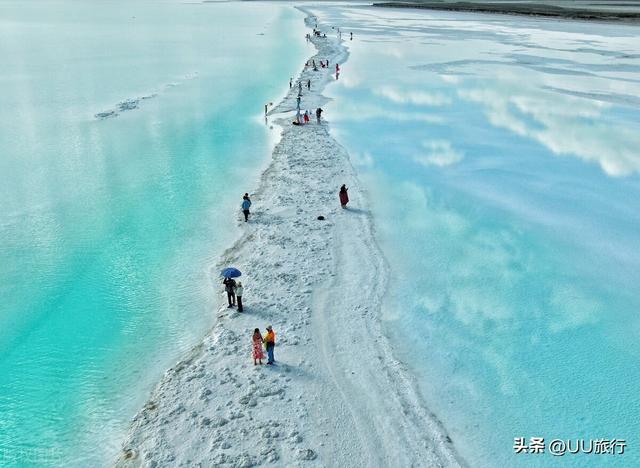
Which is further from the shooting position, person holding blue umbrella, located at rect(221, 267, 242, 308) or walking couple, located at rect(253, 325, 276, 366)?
person holding blue umbrella, located at rect(221, 267, 242, 308)

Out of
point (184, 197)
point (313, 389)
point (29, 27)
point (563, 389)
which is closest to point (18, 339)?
point (313, 389)

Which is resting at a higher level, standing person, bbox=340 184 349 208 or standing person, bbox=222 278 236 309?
A: standing person, bbox=340 184 349 208

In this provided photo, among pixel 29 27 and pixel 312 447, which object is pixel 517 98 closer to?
pixel 312 447

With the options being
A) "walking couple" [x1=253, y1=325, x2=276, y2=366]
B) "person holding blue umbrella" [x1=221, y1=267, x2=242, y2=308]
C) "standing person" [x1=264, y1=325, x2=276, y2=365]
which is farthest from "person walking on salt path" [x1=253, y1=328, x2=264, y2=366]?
"person holding blue umbrella" [x1=221, y1=267, x2=242, y2=308]

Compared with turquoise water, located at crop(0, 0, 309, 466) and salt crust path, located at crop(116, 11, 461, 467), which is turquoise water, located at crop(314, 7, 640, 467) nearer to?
salt crust path, located at crop(116, 11, 461, 467)

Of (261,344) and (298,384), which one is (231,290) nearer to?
(261,344)

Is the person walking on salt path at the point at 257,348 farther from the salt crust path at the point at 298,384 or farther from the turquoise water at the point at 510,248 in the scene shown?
the turquoise water at the point at 510,248

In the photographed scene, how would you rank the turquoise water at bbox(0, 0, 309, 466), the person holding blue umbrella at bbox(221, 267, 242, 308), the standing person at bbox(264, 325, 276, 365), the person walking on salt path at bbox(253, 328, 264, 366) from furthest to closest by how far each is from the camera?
the person holding blue umbrella at bbox(221, 267, 242, 308) → the standing person at bbox(264, 325, 276, 365) → the person walking on salt path at bbox(253, 328, 264, 366) → the turquoise water at bbox(0, 0, 309, 466)
